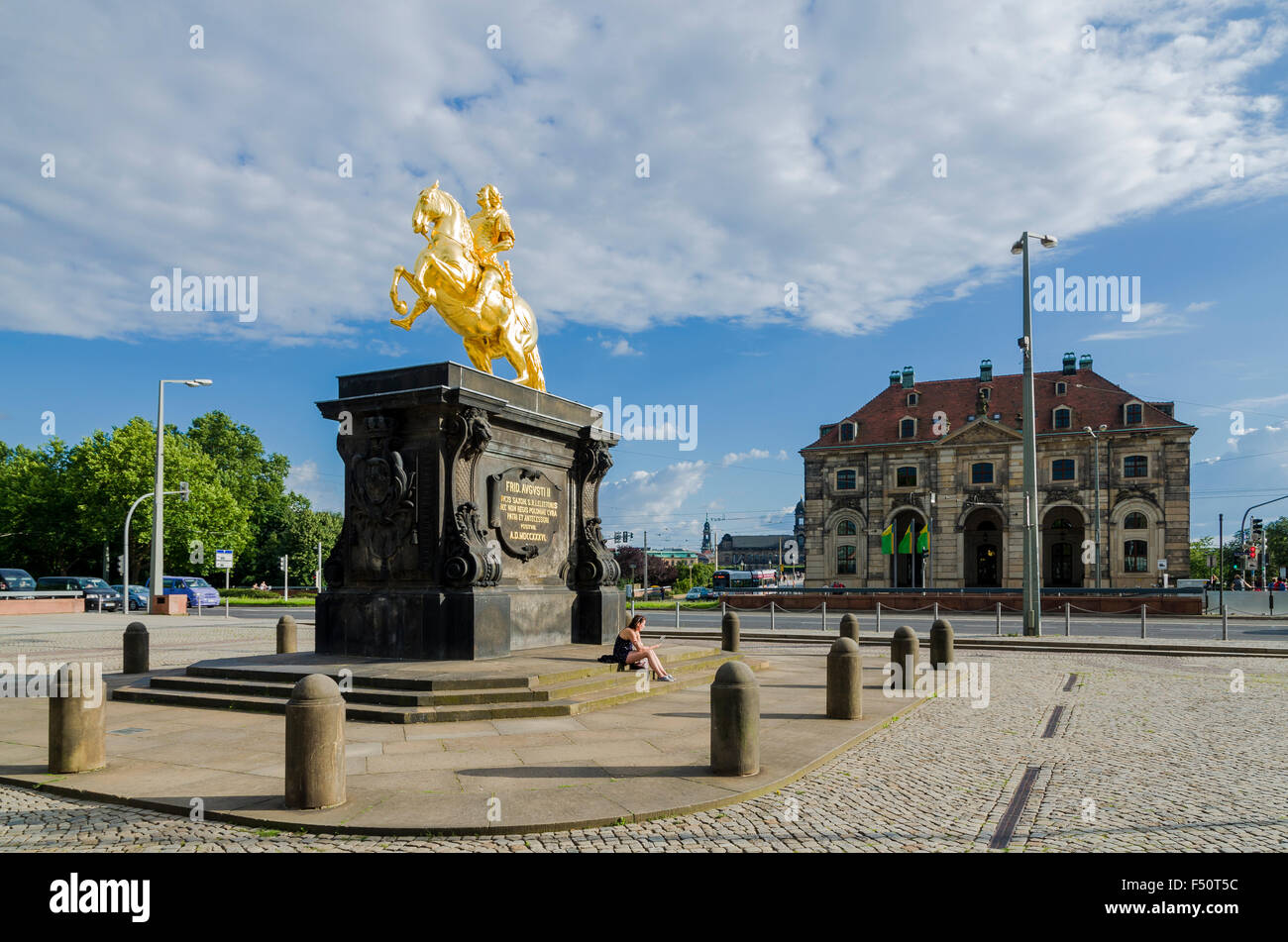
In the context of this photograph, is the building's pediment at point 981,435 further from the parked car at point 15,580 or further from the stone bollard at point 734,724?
the stone bollard at point 734,724

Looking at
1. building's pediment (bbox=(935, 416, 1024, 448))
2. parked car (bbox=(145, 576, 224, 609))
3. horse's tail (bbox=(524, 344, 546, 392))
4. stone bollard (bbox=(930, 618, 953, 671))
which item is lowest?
parked car (bbox=(145, 576, 224, 609))

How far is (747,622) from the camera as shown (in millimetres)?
34688

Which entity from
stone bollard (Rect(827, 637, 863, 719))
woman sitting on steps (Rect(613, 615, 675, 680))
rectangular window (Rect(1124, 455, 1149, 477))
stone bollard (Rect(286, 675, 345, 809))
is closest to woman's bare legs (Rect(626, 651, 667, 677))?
woman sitting on steps (Rect(613, 615, 675, 680))

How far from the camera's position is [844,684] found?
36.4 ft

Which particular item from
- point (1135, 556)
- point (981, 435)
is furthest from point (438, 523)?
point (1135, 556)

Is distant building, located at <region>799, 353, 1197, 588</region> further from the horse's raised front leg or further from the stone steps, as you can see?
the stone steps

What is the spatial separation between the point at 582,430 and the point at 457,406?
12.1 feet

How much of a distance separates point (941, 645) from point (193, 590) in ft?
146

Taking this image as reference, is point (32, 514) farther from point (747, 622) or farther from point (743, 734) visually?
point (743, 734)

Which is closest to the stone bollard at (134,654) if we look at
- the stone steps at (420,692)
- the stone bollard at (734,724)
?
the stone steps at (420,692)

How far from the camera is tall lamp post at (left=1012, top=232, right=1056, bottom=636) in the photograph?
24.3 meters

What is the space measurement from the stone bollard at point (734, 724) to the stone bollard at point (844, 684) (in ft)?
11.6

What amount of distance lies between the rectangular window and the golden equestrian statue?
190 feet
